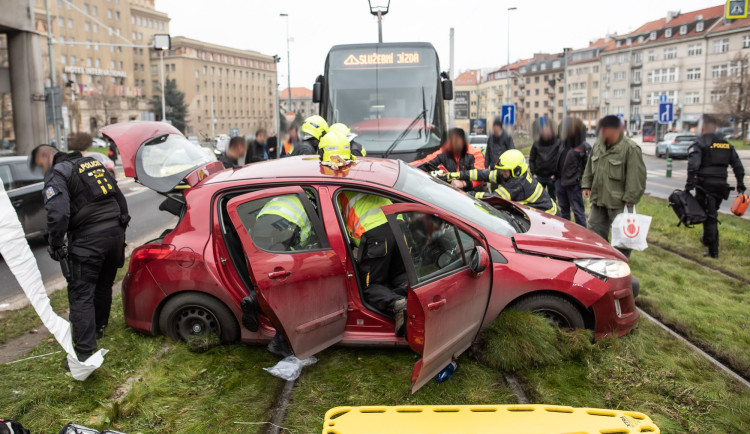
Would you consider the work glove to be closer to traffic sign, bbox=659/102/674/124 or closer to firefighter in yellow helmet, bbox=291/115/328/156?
firefighter in yellow helmet, bbox=291/115/328/156

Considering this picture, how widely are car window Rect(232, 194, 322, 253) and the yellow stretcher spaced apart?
1165 mm

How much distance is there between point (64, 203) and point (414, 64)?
805cm

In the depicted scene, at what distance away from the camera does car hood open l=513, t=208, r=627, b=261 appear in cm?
441

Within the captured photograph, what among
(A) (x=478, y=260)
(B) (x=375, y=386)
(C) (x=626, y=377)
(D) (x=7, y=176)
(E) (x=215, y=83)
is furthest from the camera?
(E) (x=215, y=83)

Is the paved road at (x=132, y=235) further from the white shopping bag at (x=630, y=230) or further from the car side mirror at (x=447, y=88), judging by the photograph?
the white shopping bag at (x=630, y=230)

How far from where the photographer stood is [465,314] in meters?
3.91

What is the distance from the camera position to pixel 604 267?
443 centimetres

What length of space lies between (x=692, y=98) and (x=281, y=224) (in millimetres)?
90279

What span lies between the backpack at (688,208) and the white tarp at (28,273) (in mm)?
7500

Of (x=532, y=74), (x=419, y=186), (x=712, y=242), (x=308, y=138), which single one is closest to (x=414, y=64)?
(x=308, y=138)

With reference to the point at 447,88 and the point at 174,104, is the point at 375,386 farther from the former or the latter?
the point at 174,104

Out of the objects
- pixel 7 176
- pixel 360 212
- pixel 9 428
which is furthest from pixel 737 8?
pixel 7 176

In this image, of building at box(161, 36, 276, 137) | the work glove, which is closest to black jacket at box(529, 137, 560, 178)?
the work glove

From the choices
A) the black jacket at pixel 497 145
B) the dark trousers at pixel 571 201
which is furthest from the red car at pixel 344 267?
the black jacket at pixel 497 145
